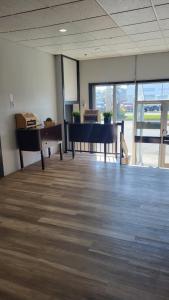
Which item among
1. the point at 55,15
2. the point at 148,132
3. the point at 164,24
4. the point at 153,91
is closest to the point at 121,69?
the point at 153,91

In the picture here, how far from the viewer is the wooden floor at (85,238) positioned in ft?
6.28

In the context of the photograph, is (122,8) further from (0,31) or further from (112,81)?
(112,81)

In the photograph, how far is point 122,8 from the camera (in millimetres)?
2971

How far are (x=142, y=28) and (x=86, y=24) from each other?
3.20 feet

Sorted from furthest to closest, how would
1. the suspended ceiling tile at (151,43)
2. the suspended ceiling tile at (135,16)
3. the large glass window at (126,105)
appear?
→ the large glass window at (126,105) < the suspended ceiling tile at (151,43) < the suspended ceiling tile at (135,16)

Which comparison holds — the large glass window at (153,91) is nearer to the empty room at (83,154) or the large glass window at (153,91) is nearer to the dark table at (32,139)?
the empty room at (83,154)

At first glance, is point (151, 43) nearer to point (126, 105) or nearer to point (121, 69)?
point (121, 69)

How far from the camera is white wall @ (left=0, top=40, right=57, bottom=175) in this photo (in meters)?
4.62

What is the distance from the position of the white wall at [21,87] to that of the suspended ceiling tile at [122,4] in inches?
95.8

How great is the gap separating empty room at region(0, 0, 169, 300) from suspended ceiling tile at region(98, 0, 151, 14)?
13 mm

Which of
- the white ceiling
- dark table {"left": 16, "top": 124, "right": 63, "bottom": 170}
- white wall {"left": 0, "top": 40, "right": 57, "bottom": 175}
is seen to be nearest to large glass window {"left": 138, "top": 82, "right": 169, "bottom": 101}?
the white ceiling

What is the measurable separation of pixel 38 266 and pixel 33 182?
2.35 m

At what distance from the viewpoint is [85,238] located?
259 centimetres

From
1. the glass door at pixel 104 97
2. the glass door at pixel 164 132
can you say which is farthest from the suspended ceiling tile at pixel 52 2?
the glass door at pixel 164 132
